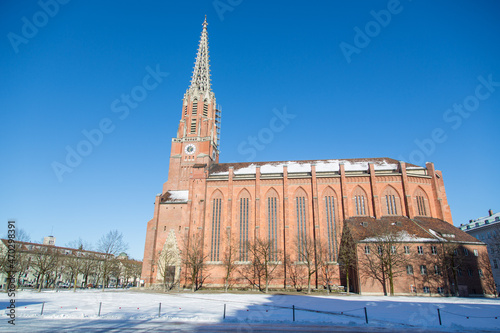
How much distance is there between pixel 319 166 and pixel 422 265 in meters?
24.9

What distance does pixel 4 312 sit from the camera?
19922mm

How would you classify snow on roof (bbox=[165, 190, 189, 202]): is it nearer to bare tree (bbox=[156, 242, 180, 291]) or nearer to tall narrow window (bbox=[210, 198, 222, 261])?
tall narrow window (bbox=[210, 198, 222, 261])

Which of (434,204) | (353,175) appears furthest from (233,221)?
(434,204)

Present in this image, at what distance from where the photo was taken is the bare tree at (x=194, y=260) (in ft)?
156

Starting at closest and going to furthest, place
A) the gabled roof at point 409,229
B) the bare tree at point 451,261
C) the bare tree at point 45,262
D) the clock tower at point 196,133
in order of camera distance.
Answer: the bare tree at point 451,261 → the gabled roof at point 409,229 → the bare tree at point 45,262 → the clock tower at point 196,133

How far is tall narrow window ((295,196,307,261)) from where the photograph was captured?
49062mm

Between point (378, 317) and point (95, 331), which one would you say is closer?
point (95, 331)

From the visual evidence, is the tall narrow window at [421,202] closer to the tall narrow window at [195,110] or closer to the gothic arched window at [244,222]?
the gothic arched window at [244,222]

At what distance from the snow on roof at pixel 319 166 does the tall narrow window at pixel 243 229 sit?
242 inches

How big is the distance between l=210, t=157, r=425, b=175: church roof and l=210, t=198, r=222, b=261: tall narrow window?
6975 millimetres

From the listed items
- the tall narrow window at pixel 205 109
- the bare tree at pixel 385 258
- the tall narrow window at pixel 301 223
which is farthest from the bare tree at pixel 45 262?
the bare tree at pixel 385 258

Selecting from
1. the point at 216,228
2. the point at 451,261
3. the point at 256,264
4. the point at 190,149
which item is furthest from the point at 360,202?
the point at 190,149

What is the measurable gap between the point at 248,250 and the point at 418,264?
24.6 m

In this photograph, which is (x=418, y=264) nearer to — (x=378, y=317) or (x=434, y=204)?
(x=434, y=204)
